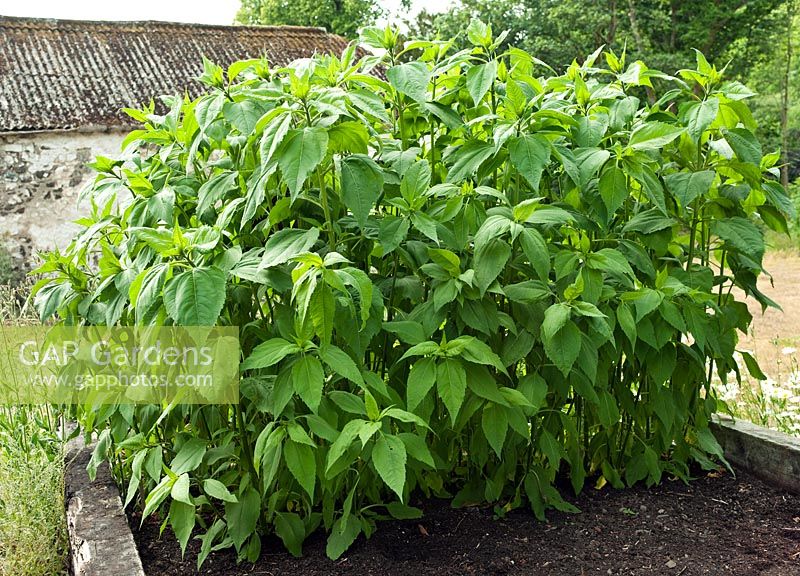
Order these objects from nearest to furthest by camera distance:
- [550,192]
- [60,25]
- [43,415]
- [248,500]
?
[248,500], [550,192], [43,415], [60,25]

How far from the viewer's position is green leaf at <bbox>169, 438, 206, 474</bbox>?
213 cm

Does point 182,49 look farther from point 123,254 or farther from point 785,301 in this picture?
point 123,254

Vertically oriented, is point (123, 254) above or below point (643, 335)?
above

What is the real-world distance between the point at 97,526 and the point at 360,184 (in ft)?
4.28

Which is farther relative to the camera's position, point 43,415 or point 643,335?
point 43,415

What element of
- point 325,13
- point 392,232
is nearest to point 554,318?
point 392,232

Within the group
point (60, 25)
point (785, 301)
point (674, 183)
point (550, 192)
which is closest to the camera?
point (674, 183)

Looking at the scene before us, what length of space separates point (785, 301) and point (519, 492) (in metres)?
7.67

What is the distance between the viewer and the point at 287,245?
1.94m

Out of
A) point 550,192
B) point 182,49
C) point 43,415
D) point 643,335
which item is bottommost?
point 43,415

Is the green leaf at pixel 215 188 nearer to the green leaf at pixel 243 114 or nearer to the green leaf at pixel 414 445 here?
the green leaf at pixel 243 114

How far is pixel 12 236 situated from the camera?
12688mm

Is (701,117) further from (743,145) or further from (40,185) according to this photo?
(40,185)

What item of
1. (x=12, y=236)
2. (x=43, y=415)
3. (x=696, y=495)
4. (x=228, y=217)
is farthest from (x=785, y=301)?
(x=12, y=236)
